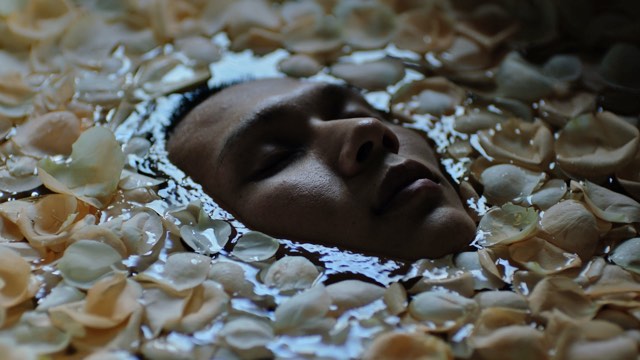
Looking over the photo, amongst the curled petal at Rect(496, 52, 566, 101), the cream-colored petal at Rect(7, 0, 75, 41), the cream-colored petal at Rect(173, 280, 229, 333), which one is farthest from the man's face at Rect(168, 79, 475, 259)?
the cream-colored petal at Rect(7, 0, 75, 41)

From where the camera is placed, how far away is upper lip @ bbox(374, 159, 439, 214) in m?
0.92

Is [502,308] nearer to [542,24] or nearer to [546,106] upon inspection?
[546,106]

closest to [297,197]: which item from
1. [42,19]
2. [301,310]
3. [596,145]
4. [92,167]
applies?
[301,310]

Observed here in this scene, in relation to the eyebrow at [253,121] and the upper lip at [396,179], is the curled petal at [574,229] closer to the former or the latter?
the upper lip at [396,179]

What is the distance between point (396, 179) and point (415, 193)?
1.0 inches

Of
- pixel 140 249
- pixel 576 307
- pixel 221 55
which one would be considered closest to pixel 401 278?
pixel 576 307

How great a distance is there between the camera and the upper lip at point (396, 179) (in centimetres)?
92

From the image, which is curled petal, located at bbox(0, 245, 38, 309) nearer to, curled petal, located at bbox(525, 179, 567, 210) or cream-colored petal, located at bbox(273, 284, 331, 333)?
cream-colored petal, located at bbox(273, 284, 331, 333)

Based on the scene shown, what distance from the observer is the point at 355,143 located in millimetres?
921

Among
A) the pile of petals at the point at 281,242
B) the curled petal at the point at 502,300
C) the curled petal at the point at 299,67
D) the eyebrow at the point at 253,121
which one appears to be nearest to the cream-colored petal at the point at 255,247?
the pile of petals at the point at 281,242

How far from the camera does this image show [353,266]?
92 centimetres

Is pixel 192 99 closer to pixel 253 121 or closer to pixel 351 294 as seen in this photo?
pixel 253 121

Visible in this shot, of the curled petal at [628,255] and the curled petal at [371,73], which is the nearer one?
the curled petal at [628,255]

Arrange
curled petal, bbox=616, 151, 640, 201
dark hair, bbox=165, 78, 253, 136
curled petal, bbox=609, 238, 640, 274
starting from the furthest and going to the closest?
dark hair, bbox=165, 78, 253, 136 → curled petal, bbox=616, 151, 640, 201 → curled petal, bbox=609, 238, 640, 274
